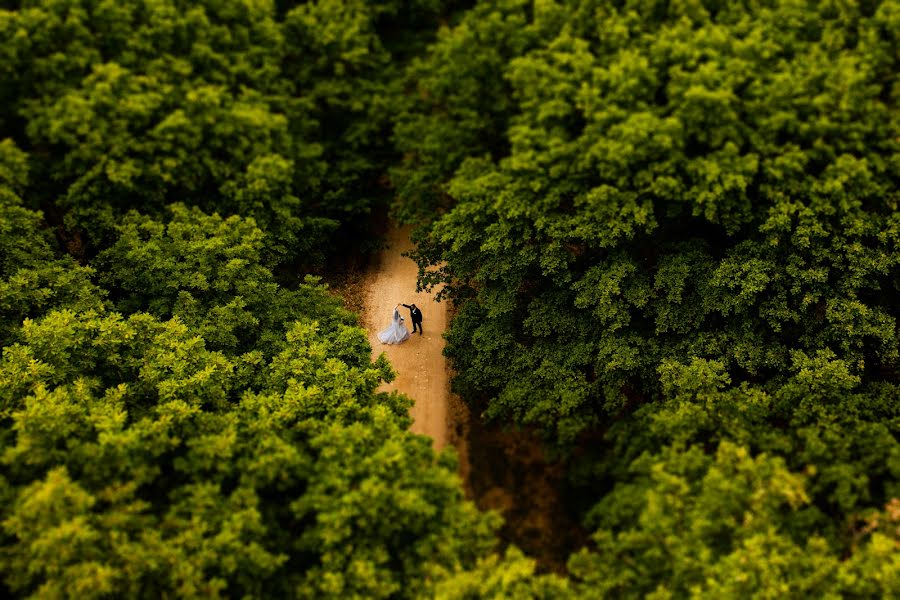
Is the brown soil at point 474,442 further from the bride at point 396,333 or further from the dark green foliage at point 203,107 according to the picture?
the dark green foliage at point 203,107

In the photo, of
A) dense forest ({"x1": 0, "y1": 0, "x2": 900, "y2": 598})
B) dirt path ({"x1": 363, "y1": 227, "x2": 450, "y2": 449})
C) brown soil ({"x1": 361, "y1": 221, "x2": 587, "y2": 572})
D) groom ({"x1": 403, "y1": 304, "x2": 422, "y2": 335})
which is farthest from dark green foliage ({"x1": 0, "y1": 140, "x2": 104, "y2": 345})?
groom ({"x1": 403, "y1": 304, "x2": 422, "y2": 335})

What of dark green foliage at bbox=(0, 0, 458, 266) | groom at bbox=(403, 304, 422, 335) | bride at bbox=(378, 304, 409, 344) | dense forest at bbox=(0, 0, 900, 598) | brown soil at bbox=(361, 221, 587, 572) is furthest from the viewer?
bride at bbox=(378, 304, 409, 344)

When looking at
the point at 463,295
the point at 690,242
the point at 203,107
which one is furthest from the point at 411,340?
the point at 690,242

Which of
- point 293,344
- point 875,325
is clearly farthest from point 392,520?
point 875,325

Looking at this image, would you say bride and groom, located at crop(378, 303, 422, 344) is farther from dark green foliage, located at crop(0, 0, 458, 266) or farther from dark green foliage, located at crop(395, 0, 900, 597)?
dark green foliage, located at crop(0, 0, 458, 266)

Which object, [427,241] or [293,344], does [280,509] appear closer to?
[293,344]
